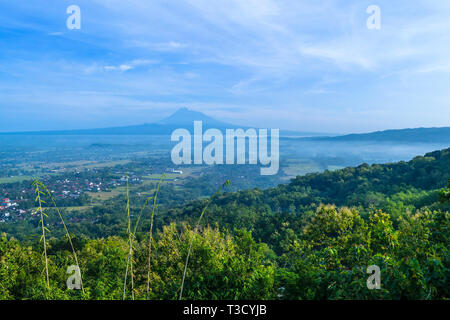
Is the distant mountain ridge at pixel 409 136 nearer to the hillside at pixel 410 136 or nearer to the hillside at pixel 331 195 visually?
the hillside at pixel 410 136

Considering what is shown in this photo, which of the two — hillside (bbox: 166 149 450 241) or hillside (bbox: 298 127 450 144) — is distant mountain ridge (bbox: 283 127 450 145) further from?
hillside (bbox: 166 149 450 241)

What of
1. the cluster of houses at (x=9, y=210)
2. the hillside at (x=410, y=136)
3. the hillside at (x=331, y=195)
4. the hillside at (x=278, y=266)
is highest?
the hillside at (x=410, y=136)

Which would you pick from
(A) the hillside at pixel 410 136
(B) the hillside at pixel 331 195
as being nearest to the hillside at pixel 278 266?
(B) the hillside at pixel 331 195

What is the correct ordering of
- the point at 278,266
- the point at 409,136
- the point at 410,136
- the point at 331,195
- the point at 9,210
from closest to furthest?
1. the point at 278,266
2. the point at 331,195
3. the point at 9,210
4. the point at 410,136
5. the point at 409,136

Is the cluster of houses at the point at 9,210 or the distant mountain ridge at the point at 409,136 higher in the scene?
the distant mountain ridge at the point at 409,136

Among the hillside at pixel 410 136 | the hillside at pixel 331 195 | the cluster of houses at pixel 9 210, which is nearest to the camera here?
the hillside at pixel 331 195

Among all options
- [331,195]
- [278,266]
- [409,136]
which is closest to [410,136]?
[409,136]

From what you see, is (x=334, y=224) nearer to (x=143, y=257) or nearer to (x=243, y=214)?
(x=143, y=257)

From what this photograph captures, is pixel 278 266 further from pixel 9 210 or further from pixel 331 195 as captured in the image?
pixel 9 210

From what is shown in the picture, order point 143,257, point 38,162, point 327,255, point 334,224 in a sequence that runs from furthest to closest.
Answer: point 38,162 → point 143,257 → point 334,224 → point 327,255

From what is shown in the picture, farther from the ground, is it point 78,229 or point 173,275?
point 173,275
